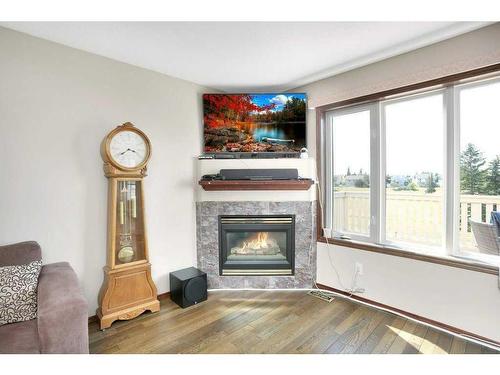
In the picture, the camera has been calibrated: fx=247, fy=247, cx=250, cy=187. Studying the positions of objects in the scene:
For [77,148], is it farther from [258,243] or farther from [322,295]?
[322,295]

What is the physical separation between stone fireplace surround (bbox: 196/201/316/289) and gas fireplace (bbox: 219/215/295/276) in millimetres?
55

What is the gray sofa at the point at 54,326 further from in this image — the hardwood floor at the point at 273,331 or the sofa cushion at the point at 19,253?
the hardwood floor at the point at 273,331

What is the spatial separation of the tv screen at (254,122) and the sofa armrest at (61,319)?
1888 millimetres

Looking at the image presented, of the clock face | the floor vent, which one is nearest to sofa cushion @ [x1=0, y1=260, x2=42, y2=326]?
the clock face

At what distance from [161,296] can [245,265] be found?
95 centimetres

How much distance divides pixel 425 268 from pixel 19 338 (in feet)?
9.33

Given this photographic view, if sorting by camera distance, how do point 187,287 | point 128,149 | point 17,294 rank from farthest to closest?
1. point 187,287
2. point 128,149
3. point 17,294

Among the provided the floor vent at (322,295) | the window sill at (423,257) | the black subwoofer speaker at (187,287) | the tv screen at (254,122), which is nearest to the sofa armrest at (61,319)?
the black subwoofer speaker at (187,287)

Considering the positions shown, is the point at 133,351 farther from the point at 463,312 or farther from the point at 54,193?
the point at 463,312

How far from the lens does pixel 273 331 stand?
2.03 metres

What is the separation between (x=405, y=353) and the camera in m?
1.75

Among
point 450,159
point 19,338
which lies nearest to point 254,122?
point 450,159

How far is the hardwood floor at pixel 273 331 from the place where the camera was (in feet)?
5.96
